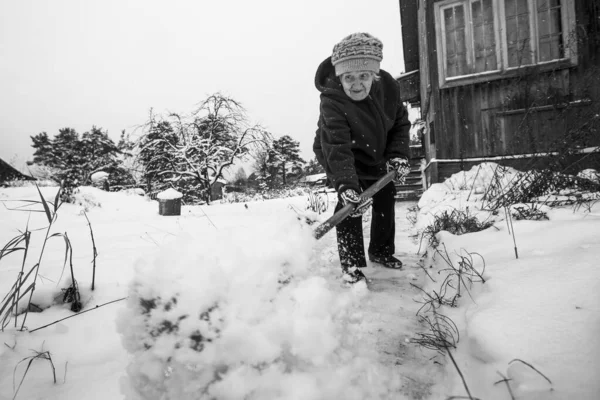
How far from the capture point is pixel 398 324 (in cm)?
119

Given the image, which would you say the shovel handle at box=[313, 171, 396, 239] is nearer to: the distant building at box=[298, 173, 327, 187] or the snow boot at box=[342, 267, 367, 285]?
the snow boot at box=[342, 267, 367, 285]

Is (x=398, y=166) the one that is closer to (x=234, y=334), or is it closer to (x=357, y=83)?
(x=357, y=83)

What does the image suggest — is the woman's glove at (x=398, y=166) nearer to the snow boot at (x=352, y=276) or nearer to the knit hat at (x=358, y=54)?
the knit hat at (x=358, y=54)

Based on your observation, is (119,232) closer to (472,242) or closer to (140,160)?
(472,242)

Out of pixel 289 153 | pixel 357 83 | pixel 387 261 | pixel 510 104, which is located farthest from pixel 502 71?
pixel 289 153

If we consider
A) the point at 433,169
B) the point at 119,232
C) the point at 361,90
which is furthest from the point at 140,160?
the point at 361,90

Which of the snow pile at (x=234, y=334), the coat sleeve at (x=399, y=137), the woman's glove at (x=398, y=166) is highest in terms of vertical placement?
the coat sleeve at (x=399, y=137)

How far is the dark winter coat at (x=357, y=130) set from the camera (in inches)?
68.1

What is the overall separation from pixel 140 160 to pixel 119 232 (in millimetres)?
11105

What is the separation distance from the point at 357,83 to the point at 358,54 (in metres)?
0.17

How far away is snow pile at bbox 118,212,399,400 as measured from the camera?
745mm

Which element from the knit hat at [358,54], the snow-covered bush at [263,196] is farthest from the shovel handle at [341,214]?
the snow-covered bush at [263,196]

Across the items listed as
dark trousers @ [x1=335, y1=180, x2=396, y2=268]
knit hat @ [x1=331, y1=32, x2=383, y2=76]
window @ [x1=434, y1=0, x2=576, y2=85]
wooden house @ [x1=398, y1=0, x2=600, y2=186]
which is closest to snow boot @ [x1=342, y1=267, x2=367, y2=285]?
dark trousers @ [x1=335, y1=180, x2=396, y2=268]

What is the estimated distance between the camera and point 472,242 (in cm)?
159
